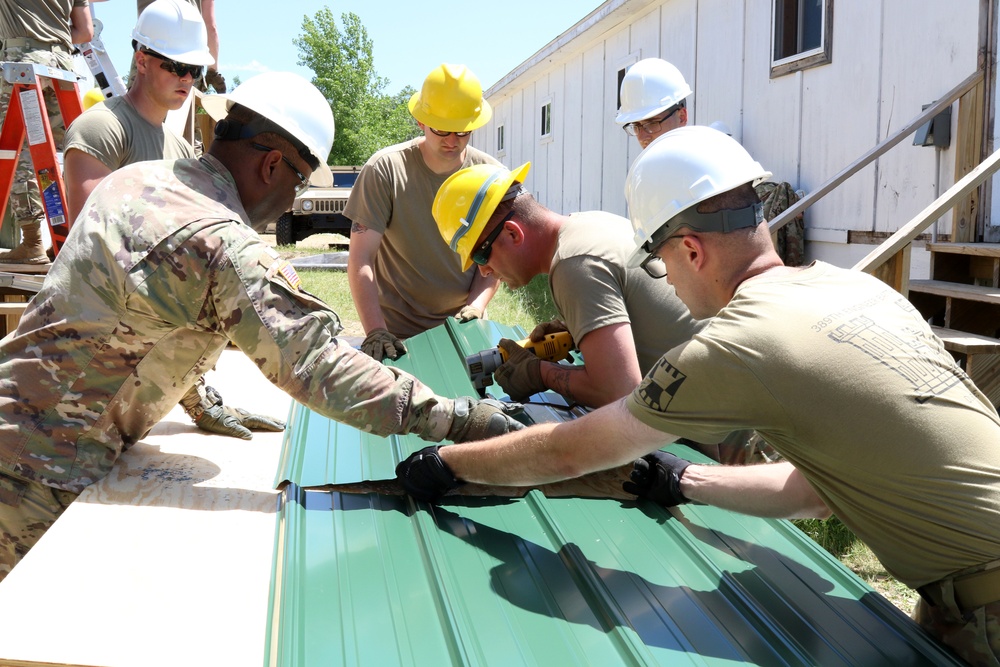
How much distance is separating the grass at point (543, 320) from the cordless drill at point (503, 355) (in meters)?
1.36

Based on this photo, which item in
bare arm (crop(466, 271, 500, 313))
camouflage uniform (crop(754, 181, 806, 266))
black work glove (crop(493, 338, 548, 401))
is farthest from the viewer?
camouflage uniform (crop(754, 181, 806, 266))

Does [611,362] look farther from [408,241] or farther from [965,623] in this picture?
[408,241]

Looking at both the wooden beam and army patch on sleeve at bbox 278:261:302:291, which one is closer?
army patch on sleeve at bbox 278:261:302:291

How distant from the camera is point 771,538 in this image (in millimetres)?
2312

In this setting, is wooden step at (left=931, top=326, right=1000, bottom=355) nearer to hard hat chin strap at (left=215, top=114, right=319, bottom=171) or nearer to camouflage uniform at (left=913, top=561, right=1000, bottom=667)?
camouflage uniform at (left=913, top=561, right=1000, bottom=667)

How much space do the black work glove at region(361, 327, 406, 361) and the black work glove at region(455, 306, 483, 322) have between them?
431mm

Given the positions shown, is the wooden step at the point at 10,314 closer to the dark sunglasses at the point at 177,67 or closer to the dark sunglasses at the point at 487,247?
the dark sunglasses at the point at 177,67

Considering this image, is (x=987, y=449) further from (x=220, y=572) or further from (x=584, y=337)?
(x=220, y=572)

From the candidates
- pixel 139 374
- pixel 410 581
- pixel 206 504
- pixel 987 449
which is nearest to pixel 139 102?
pixel 139 374

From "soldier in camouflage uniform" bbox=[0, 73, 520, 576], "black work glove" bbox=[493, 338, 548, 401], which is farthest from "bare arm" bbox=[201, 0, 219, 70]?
"soldier in camouflage uniform" bbox=[0, 73, 520, 576]

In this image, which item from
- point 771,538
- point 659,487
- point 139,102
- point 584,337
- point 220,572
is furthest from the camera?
point 139,102

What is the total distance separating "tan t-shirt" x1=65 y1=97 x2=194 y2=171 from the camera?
3867 millimetres

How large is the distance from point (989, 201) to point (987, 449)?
472cm

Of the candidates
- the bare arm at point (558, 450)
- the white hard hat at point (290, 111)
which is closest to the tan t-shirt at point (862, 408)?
the bare arm at point (558, 450)
